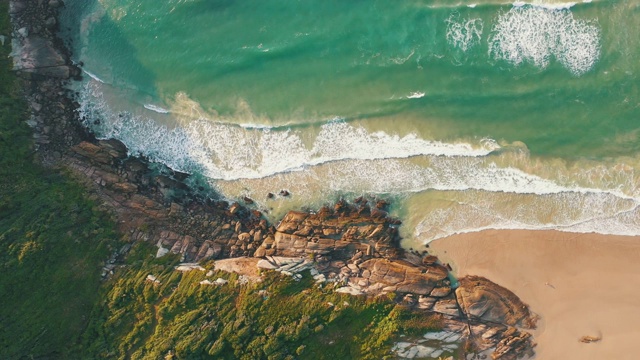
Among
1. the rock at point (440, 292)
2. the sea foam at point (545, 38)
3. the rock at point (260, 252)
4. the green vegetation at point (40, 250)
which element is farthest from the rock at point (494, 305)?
the green vegetation at point (40, 250)

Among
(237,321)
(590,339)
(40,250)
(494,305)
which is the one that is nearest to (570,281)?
(590,339)

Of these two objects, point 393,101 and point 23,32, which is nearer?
point 393,101

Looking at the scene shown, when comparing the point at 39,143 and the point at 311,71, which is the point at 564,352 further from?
the point at 39,143

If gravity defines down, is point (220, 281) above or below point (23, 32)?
below

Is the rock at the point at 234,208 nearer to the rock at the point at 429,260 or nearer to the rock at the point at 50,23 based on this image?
the rock at the point at 429,260

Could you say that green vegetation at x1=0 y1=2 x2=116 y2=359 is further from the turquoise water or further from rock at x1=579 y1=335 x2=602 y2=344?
rock at x1=579 y1=335 x2=602 y2=344

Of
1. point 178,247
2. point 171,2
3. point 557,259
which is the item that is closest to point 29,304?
point 178,247

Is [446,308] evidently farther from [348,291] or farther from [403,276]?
[348,291]

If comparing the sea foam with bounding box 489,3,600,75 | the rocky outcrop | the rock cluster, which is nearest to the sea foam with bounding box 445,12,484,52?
the sea foam with bounding box 489,3,600,75
